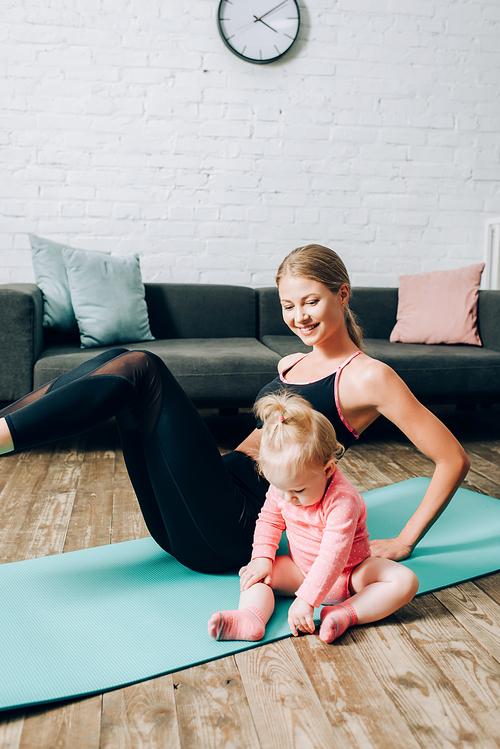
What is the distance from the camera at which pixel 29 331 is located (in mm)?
2234

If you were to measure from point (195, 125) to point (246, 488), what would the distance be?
8.08ft

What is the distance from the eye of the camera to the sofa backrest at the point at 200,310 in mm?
2887

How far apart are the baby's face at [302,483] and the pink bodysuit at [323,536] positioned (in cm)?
3

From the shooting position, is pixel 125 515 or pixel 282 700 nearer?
pixel 282 700

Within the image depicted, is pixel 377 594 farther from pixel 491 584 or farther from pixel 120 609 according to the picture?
pixel 120 609

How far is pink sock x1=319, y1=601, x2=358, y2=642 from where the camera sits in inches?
41.4

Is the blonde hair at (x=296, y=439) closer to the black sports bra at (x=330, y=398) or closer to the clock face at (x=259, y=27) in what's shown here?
the black sports bra at (x=330, y=398)

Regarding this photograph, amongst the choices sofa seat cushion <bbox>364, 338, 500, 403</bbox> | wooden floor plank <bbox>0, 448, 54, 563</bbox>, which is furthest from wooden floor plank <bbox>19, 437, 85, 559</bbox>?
sofa seat cushion <bbox>364, 338, 500, 403</bbox>

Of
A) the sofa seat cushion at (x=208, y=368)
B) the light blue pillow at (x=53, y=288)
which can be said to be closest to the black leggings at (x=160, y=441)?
the sofa seat cushion at (x=208, y=368)

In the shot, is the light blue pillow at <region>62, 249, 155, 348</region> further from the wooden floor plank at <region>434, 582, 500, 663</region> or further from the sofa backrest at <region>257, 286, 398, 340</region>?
the wooden floor plank at <region>434, 582, 500, 663</region>

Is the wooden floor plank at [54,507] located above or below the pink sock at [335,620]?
below

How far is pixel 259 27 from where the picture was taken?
3.10 metres

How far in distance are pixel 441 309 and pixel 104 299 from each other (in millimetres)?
1644

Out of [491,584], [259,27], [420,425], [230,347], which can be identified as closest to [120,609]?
[420,425]
